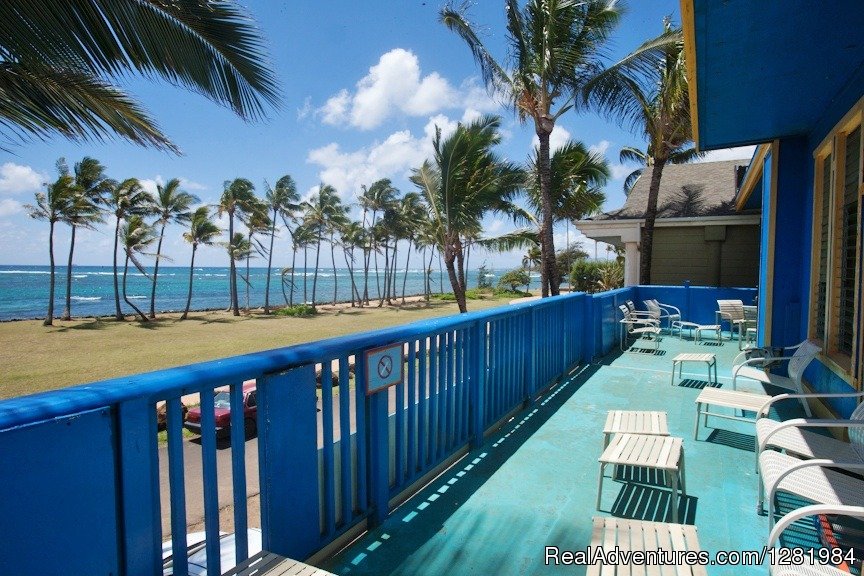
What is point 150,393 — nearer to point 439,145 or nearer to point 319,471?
point 319,471

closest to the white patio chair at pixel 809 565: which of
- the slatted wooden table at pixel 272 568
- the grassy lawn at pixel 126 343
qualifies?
the slatted wooden table at pixel 272 568

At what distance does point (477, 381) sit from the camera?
388 cm

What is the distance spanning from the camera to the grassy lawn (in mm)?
17406

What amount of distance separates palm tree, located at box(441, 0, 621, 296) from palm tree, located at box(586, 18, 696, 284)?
0.69 metres

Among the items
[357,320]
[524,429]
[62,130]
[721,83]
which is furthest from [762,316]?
[357,320]

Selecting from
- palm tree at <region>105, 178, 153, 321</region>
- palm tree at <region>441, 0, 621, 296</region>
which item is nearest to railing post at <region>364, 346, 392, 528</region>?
palm tree at <region>441, 0, 621, 296</region>

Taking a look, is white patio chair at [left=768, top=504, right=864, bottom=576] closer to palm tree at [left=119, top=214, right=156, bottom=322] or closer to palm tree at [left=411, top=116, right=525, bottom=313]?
palm tree at [left=411, top=116, right=525, bottom=313]

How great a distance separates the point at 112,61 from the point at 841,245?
21.9 feet

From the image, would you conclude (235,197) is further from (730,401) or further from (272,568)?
(272,568)

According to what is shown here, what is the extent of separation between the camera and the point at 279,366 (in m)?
2.03

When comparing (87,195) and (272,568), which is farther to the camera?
(87,195)

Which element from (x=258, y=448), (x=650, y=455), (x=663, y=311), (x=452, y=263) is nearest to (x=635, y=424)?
(x=650, y=455)

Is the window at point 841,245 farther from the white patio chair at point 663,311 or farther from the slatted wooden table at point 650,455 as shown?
the white patio chair at point 663,311

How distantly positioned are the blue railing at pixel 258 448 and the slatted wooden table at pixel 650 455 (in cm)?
114
